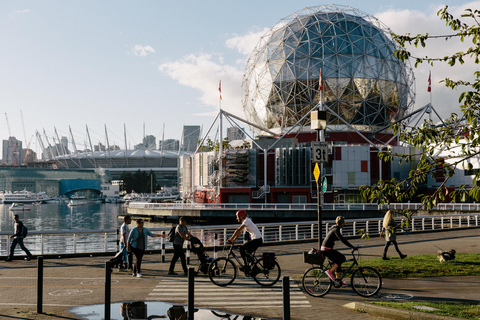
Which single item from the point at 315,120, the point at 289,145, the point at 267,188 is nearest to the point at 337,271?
the point at 315,120

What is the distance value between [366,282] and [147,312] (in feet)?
16.8

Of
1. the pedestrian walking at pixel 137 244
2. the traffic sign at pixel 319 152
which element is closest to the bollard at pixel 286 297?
the pedestrian walking at pixel 137 244

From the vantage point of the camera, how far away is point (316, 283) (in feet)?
40.1

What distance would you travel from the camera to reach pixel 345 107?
78000mm

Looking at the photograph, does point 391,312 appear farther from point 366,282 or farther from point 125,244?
point 125,244

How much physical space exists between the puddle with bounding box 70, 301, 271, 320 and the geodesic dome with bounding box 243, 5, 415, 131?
6514cm

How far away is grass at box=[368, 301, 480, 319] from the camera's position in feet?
32.3

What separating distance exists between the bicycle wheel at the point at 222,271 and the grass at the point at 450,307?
4.07 metres

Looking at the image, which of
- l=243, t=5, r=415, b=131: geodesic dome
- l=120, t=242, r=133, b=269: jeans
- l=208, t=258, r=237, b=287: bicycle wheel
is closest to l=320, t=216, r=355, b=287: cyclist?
l=208, t=258, r=237, b=287: bicycle wheel

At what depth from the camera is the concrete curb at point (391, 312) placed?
31.5 ft

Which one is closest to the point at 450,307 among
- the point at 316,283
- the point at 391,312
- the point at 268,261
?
the point at 391,312

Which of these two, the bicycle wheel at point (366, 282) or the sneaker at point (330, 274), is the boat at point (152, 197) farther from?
the bicycle wheel at point (366, 282)

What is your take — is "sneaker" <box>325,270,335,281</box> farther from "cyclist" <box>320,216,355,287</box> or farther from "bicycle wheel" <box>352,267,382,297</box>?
"bicycle wheel" <box>352,267,382,297</box>

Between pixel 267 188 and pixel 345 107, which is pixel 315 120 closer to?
pixel 267 188
